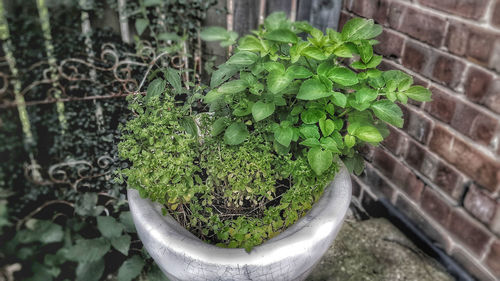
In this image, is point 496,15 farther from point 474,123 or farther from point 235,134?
point 235,134

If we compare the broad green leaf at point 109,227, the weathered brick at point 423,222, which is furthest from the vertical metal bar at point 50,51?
the weathered brick at point 423,222

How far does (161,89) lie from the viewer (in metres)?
1.09

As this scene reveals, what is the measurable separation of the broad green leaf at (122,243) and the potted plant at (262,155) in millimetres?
410

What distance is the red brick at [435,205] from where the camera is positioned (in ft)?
4.45

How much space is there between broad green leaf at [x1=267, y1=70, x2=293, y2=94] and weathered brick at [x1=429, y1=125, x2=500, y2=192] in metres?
0.65

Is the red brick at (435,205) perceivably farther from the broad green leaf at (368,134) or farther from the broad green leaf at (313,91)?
the broad green leaf at (313,91)

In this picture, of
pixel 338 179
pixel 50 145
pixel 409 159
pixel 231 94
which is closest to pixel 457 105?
pixel 409 159

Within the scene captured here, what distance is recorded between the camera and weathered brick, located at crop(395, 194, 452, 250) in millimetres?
1400

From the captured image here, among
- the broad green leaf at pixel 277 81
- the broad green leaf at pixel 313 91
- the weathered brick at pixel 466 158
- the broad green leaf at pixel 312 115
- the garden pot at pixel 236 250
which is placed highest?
the broad green leaf at pixel 277 81

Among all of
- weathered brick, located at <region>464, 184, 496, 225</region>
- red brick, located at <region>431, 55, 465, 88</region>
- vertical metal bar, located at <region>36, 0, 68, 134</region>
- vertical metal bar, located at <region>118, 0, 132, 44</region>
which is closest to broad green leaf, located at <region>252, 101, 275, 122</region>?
red brick, located at <region>431, 55, 465, 88</region>

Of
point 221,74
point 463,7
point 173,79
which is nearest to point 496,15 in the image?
point 463,7

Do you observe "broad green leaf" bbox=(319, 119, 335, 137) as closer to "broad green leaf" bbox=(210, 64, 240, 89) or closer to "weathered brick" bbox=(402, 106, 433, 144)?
"broad green leaf" bbox=(210, 64, 240, 89)

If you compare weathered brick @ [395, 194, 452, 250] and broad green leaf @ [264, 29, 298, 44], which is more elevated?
broad green leaf @ [264, 29, 298, 44]

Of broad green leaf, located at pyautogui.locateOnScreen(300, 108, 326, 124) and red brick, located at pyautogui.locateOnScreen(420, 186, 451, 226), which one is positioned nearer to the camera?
broad green leaf, located at pyautogui.locateOnScreen(300, 108, 326, 124)
